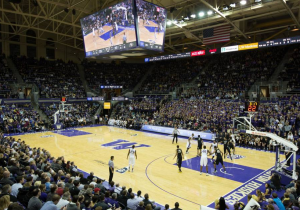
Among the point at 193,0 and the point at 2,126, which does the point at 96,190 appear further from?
the point at 2,126

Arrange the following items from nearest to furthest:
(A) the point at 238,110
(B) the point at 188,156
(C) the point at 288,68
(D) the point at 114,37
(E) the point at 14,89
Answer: (B) the point at 188,156, (D) the point at 114,37, (A) the point at 238,110, (C) the point at 288,68, (E) the point at 14,89

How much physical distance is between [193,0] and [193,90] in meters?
13.9

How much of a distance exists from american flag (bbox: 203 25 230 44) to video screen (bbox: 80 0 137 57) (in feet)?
35.4

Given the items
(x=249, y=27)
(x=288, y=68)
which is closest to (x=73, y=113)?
(x=249, y=27)

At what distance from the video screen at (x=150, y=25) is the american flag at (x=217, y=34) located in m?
7.72

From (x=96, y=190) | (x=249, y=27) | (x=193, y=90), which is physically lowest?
(x=96, y=190)

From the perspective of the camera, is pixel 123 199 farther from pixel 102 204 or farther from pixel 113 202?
pixel 102 204

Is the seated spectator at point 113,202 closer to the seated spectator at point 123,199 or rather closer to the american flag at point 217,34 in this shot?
the seated spectator at point 123,199

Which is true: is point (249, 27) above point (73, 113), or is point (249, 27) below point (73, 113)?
above

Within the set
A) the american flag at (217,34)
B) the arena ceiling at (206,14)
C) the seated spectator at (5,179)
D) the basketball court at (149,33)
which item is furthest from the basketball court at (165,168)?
the arena ceiling at (206,14)

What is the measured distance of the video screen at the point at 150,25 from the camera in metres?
16.6

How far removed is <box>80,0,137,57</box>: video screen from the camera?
16.7m

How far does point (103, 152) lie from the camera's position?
17.3 meters

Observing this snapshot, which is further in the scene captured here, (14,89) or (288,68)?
(14,89)
